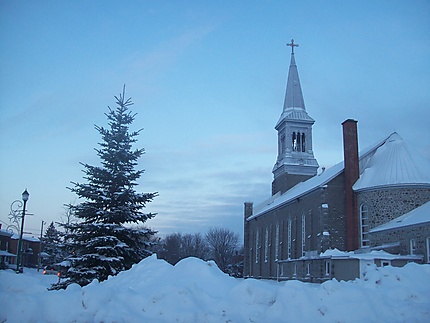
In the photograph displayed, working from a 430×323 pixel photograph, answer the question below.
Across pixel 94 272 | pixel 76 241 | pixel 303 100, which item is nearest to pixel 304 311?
pixel 94 272

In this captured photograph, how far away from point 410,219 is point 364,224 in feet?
21.3

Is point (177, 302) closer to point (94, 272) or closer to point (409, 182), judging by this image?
point (94, 272)

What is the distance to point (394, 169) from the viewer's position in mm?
33219

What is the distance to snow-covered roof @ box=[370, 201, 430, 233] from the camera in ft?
85.5

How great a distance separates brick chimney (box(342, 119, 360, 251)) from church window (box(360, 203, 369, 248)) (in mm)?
385

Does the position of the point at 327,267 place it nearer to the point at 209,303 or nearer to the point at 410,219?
the point at 410,219

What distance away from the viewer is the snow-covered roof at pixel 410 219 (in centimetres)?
2607

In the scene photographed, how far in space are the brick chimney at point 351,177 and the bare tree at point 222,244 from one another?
66200mm

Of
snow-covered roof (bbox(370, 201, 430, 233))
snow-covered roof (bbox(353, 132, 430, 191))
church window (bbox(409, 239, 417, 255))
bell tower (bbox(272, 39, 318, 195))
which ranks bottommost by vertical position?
church window (bbox(409, 239, 417, 255))

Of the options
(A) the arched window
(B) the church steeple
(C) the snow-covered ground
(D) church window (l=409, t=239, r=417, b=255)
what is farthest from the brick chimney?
(C) the snow-covered ground

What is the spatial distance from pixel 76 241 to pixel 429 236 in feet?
63.4

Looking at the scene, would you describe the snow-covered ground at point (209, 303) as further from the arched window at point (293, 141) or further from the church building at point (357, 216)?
the arched window at point (293, 141)

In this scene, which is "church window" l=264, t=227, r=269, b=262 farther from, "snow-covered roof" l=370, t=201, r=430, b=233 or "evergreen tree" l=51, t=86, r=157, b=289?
"evergreen tree" l=51, t=86, r=157, b=289

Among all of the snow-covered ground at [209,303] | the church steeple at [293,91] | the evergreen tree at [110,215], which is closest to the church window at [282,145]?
the church steeple at [293,91]
